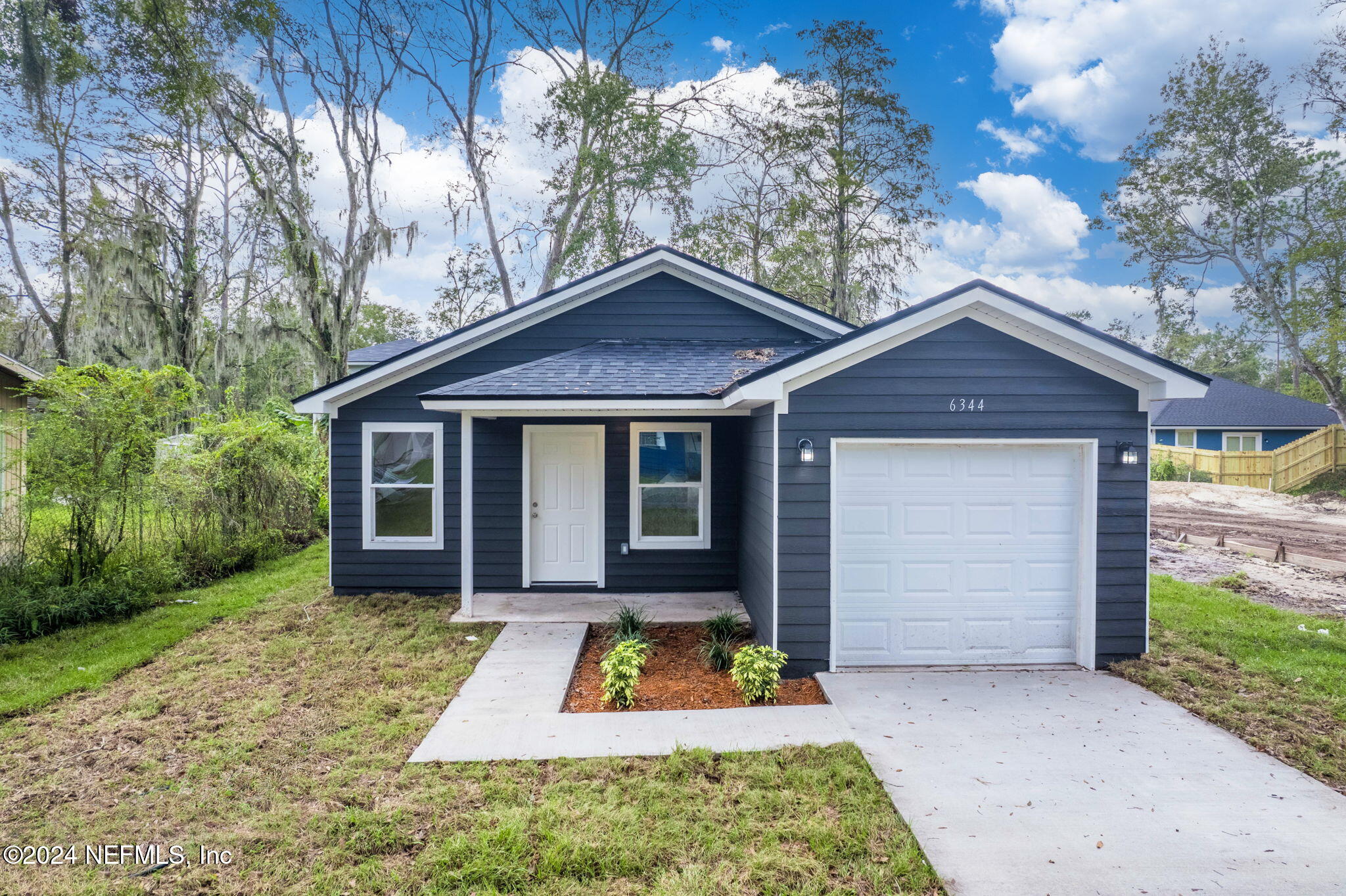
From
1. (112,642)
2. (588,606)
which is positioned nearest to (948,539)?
(588,606)

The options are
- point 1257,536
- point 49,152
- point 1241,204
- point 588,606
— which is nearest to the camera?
point 588,606

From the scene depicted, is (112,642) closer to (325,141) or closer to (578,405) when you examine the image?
(578,405)

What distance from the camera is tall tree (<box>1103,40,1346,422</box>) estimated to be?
17.8 meters

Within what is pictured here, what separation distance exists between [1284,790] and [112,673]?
8.48m

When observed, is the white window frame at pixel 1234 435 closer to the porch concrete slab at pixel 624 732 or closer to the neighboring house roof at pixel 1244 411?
the neighboring house roof at pixel 1244 411

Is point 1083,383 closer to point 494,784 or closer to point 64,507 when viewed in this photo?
point 494,784

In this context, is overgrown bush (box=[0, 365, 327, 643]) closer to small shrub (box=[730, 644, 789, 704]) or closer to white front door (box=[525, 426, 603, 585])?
Result: white front door (box=[525, 426, 603, 585])

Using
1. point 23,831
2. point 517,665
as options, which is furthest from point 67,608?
point 517,665

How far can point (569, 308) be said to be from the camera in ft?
26.6

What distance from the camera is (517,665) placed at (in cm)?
539

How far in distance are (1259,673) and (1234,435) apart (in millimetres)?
28065

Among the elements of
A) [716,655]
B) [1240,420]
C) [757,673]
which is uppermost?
[1240,420]

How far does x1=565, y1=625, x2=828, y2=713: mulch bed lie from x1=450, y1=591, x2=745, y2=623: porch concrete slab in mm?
903

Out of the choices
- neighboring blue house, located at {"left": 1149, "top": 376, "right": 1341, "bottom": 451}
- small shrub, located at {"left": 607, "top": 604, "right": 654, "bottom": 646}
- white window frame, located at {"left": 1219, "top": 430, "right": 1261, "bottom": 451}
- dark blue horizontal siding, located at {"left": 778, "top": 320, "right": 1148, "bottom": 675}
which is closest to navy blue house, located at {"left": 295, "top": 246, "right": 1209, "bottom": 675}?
dark blue horizontal siding, located at {"left": 778, "top": 320, "right": 1148, "bottom": 675}
